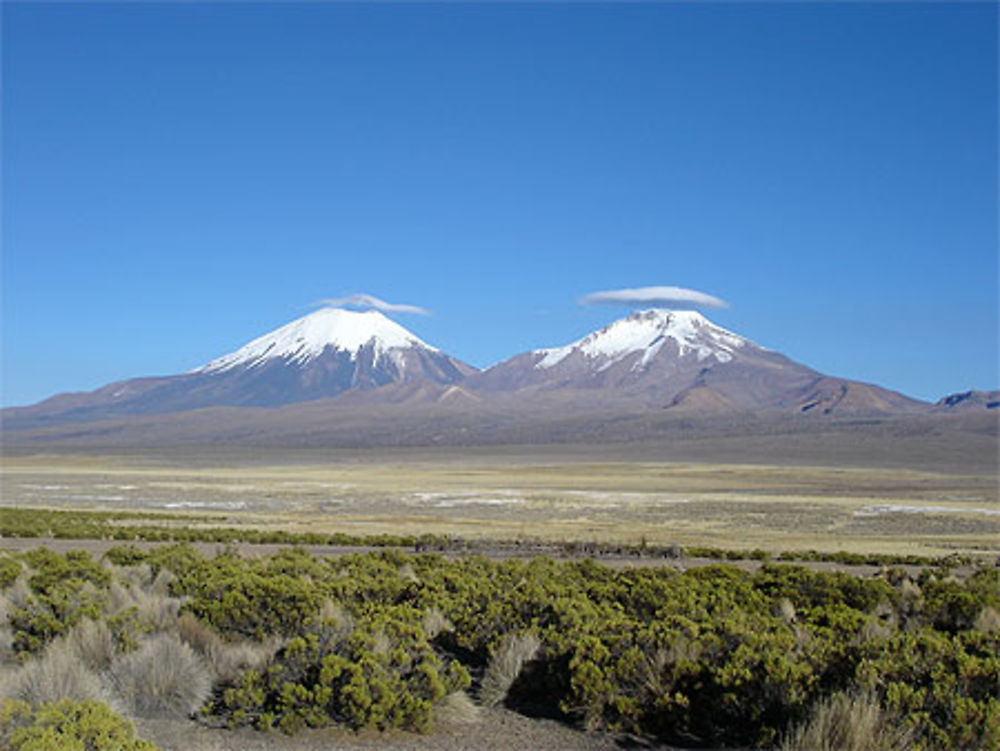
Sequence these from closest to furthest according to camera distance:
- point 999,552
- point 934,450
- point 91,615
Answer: point 91,615, point 999,552, point 934,450

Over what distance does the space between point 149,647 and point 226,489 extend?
59.5 metres

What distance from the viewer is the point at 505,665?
10359mm

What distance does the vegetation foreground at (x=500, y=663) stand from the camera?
7754 millimetres

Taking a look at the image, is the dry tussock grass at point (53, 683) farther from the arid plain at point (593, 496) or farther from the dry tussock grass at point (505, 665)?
the arid plain at point (593, 496)

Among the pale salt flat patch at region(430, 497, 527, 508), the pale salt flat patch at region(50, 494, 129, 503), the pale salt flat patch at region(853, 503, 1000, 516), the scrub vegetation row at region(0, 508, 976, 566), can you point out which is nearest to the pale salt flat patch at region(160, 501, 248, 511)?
the pale salt flat patch at region(50, 494, 129, 503)

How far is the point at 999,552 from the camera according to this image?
3106 cm

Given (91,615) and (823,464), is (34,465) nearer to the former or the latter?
(823,464)

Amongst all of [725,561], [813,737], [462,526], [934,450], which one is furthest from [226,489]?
[934,450]

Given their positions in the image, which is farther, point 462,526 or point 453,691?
point 462,526

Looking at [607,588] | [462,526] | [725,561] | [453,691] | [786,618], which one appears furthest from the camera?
[462,526]

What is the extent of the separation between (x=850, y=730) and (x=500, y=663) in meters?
4.02

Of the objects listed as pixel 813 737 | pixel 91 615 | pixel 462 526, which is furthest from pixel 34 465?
pixel 813 737

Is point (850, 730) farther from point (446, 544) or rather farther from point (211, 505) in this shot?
point (211, 505)

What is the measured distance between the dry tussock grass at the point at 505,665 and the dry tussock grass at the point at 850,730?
3.22 m
